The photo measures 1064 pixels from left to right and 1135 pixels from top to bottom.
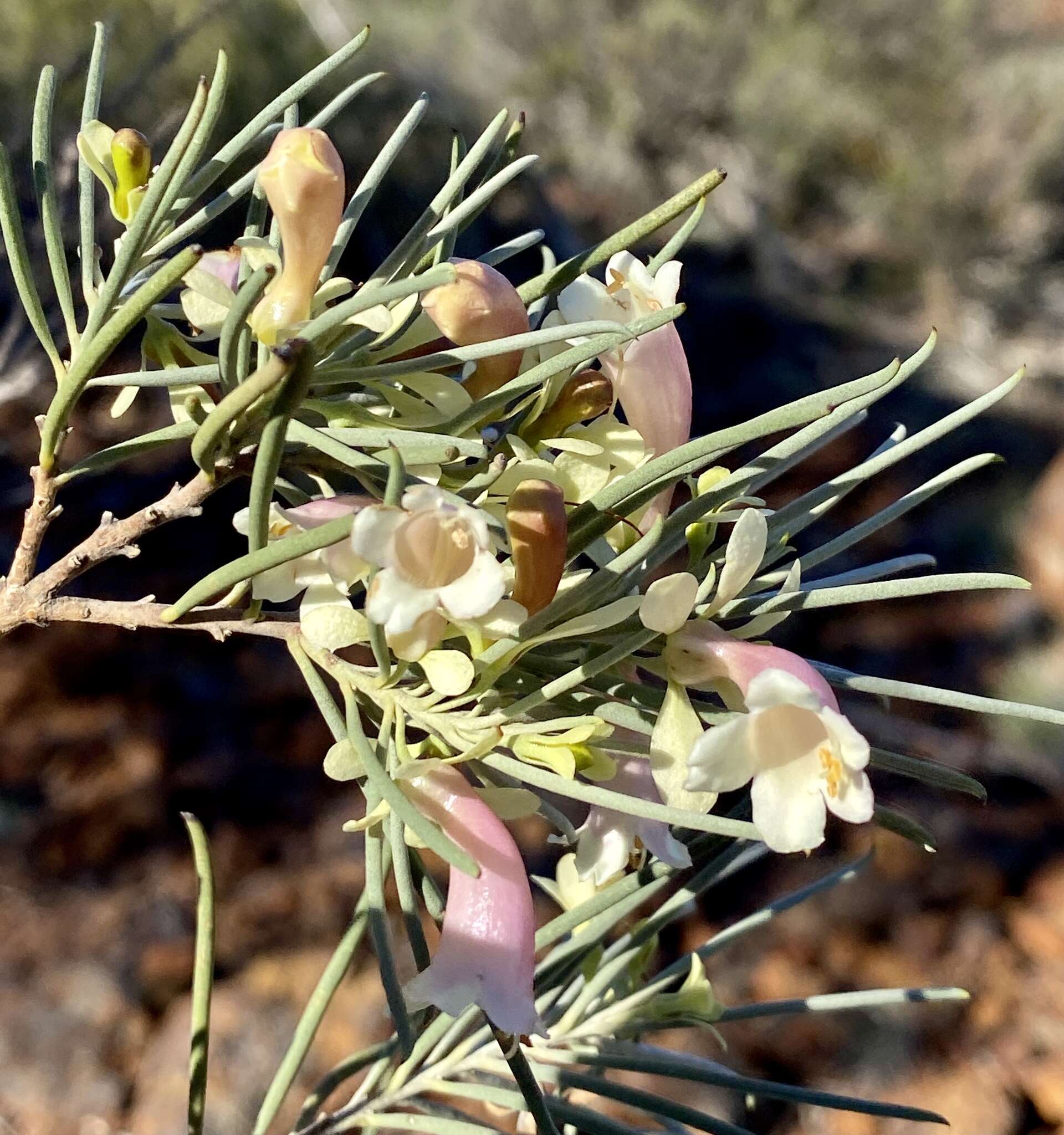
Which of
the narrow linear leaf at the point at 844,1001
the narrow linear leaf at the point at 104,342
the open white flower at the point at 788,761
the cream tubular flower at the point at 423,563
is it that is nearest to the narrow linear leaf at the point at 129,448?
the narrow linear leaf at the point at 104,342

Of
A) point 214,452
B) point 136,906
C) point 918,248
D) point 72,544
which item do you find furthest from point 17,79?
point 918,248

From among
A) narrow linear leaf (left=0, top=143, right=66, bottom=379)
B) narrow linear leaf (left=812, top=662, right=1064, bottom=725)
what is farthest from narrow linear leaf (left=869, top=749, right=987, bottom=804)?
narrow linear leaf (left=0, top=143, right=66, bottom=379)

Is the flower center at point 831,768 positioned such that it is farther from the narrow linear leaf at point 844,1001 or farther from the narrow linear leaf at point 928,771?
the narrow linear leaf at point 844,1001

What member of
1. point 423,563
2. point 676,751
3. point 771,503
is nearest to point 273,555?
point 423,563

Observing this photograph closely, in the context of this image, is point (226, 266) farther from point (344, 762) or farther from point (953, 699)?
point (953, 699)

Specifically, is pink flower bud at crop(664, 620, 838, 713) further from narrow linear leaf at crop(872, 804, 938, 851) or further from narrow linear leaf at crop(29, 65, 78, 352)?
narrow linear leaf at crop(29, 65, 78, 352)

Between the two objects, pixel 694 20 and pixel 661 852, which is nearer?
pixel 661 852

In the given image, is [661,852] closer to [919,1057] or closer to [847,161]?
[919,1057]
